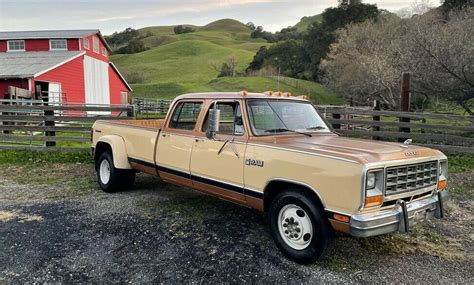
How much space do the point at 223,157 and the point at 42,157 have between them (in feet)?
24.9

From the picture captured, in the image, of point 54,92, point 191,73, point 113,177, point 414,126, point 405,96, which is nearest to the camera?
point 113,177

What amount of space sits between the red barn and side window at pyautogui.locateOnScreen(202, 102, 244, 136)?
59.9ft

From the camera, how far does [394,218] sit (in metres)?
3.81

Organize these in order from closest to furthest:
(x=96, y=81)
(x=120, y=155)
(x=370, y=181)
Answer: (x=370, y=181) → (x=120, y=155) → (x=96, y=81)

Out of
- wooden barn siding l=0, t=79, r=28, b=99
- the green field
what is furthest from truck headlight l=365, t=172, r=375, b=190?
the green field

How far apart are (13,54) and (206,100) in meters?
27.5

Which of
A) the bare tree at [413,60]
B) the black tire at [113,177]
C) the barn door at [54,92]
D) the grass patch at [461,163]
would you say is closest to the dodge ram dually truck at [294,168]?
the black tire at [113,177]

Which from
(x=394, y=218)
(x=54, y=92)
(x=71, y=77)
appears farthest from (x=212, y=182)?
(x=71, y=77)

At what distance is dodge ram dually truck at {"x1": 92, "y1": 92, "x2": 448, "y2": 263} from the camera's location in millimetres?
3742

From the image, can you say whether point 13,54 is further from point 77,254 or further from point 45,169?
point 77,254

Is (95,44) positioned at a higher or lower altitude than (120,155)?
higher

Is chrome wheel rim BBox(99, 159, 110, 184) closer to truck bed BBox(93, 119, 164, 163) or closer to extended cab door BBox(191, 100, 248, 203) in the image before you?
truck bed BBox(93, 119, 164, 163)

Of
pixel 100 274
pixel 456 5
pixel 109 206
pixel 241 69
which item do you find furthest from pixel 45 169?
pixel 241 69

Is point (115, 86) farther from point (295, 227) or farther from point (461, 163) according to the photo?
point (295, 227)
